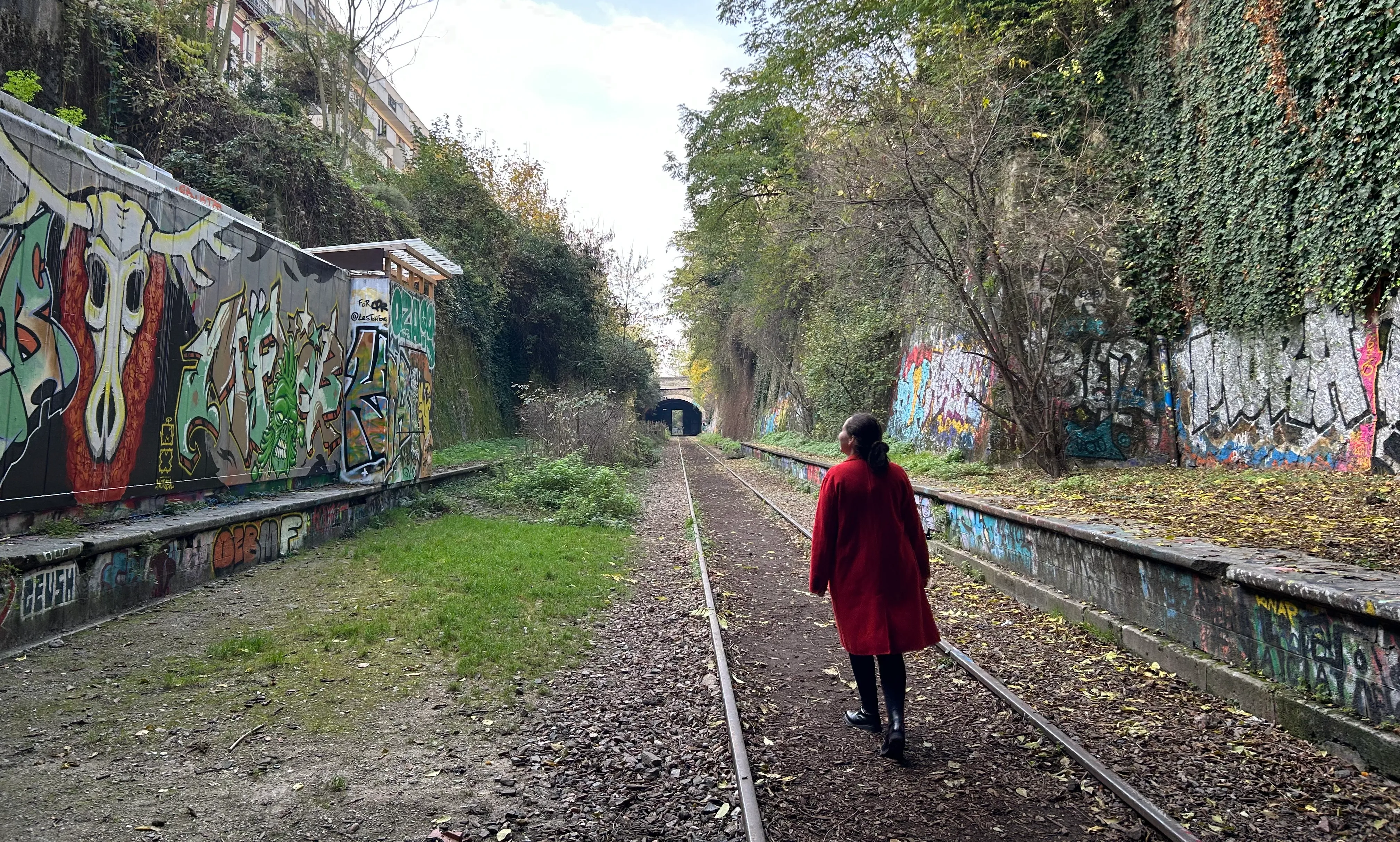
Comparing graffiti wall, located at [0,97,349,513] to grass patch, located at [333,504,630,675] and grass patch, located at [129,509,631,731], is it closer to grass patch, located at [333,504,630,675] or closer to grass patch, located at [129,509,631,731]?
grass patch, located at [129,509,631,731]

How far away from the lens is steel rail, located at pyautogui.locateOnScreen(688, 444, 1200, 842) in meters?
3.13

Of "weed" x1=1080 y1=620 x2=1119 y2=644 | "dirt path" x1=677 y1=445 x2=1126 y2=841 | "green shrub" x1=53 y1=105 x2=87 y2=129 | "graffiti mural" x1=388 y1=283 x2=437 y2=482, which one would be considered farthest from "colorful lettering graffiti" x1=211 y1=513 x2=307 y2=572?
"weed" x1=1080 y1=620 x2=1119 y2=644

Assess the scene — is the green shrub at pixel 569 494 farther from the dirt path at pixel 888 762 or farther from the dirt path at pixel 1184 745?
the dirt path at pixel 1184 745

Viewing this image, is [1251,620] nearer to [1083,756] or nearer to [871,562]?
[1083,756]

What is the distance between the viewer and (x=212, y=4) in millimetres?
15391

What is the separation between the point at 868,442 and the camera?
4074 mm

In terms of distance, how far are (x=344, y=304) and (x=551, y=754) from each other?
29.3ft

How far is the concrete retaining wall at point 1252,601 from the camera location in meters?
3.77

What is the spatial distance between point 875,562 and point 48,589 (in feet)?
17.2

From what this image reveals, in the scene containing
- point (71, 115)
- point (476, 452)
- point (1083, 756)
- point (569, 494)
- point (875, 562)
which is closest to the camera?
point (1083, 756)

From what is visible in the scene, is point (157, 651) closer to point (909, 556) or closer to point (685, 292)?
point (909, 556)

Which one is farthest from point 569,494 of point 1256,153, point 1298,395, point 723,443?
point 723,443

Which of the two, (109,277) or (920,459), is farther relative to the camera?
(920,459)

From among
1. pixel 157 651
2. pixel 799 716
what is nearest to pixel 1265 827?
pixel 799 716
